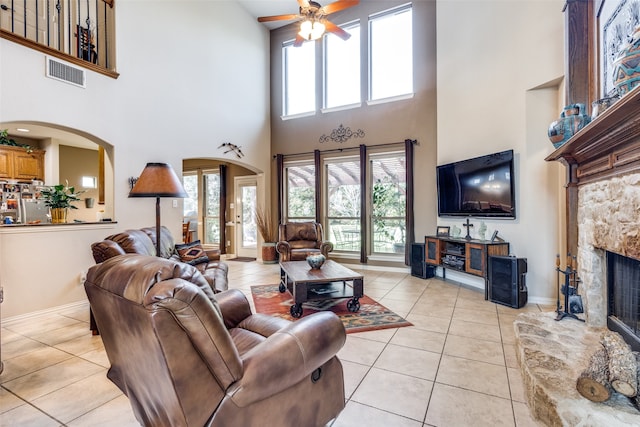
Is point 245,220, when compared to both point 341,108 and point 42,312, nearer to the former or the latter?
point 341,108

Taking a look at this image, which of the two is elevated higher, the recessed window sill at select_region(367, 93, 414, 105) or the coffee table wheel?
the recessed window sill at select_region(367, 93, 414, 105)

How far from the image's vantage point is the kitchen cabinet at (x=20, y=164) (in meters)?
6.12

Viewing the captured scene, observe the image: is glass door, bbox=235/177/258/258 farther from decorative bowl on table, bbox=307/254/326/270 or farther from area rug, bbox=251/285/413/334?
decorative bowl on table, bbox=307/254/326/270

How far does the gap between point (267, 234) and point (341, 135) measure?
267 centimetres

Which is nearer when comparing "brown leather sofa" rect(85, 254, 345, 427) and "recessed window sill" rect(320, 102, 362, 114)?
"brown leather sofa" rect(85, 254, 345, 427)

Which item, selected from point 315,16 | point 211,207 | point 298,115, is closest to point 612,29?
point 315,16

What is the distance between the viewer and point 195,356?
0.99 meters

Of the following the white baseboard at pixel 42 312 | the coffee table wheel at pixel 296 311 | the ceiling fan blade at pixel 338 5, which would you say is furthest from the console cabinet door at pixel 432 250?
the white baseboard at pixel 42 312

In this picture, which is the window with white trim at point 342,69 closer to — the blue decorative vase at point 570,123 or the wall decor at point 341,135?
the wall decor at point 341,135

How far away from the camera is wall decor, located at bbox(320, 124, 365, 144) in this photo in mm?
5965

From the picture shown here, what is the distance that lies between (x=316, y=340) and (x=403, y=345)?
1.52 meters

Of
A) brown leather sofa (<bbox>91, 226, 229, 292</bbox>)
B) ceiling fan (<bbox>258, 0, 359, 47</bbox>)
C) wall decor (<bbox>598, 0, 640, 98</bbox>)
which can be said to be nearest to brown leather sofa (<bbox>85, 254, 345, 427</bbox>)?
brown leather sofa (<bbox>91, 226, 229, 292</bbox>)

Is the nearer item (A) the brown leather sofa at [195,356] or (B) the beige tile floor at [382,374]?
(A) the brown leather sofa at [195,356]

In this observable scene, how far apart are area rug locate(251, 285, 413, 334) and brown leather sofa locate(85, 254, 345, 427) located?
4.78ft
